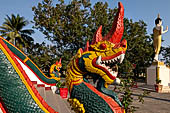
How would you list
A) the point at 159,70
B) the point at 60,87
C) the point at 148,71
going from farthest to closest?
the point at 148,71 < the point at 159,70 < the point at 60,87

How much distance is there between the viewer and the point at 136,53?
21438 millimetres

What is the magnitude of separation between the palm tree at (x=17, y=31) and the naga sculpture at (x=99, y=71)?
1865 cm

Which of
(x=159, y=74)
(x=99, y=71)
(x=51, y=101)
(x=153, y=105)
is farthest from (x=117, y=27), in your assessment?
(x=159, y=74)

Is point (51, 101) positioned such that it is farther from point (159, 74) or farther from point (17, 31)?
point (17, 31)

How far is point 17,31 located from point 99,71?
2058 cm

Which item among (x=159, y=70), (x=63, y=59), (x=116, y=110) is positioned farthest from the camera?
(x=63, y=59)

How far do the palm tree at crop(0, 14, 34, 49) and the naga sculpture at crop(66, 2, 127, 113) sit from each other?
734 inches

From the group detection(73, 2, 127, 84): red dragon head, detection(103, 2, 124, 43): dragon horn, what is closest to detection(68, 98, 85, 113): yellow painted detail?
detection(73, 2, 127, 84): red dragon head

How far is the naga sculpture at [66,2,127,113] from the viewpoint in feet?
6.40

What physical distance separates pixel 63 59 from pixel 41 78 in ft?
41.5

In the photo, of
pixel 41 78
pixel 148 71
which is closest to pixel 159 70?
pixel 148 71

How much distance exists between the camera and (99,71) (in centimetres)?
203

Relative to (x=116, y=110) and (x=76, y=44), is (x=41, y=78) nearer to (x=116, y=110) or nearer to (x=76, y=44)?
(x=116, y=110)

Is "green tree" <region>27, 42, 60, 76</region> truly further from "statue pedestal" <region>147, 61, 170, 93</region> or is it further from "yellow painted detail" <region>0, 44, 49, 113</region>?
"yellow painted detail" <region>0, 44, 49, 113</region>
